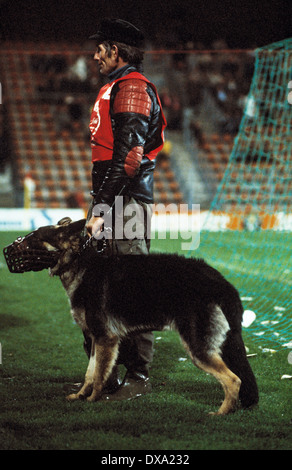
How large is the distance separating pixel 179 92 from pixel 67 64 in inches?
162

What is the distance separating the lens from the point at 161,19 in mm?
20328

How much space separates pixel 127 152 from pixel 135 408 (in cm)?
153

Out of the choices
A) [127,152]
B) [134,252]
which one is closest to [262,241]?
[134,252]

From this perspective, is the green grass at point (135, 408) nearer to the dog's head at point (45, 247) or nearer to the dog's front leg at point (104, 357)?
the dog's front leg at point (104, 357)

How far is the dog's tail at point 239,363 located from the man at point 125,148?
2.31 ft

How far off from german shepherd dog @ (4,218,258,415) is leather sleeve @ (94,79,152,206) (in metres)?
0.33

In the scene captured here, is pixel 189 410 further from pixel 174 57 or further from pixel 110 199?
pixel 174 57

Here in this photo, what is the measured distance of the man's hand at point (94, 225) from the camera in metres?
3.33

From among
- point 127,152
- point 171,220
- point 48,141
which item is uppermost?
point 127,152

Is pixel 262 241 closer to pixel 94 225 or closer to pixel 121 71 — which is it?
pixel 121 71

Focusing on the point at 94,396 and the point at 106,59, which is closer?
the point at 94,396

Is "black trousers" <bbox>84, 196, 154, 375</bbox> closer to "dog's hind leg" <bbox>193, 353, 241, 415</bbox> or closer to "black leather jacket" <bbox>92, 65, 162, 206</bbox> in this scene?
"black leather jacket" <bbox>92, 65, 162, 206</bbox>

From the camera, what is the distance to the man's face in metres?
3.56

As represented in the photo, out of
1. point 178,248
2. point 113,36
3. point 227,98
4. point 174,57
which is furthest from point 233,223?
point 113,36
